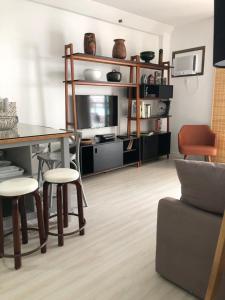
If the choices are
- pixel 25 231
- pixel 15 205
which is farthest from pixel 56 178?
pixel 25 231

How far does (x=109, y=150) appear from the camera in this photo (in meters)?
4.23

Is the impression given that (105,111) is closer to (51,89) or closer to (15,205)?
(51,89)

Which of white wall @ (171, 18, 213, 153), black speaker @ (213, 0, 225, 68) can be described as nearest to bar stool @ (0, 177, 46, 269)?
black speaker @ (213, 0, 225, 68)

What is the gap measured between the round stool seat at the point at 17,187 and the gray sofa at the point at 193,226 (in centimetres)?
89

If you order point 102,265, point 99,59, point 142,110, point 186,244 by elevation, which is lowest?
point 102,265

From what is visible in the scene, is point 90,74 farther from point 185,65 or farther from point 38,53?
point 185,65

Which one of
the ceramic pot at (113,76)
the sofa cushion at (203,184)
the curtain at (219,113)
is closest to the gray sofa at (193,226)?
the sofa cushion at (203,184)

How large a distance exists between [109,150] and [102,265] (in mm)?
2432

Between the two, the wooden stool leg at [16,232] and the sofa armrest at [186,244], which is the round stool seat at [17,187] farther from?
the sofa armrest at [186,244]

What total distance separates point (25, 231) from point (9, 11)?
2.77 m

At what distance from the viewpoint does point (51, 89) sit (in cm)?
391

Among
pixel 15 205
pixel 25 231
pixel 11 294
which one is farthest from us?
pixel 25 231

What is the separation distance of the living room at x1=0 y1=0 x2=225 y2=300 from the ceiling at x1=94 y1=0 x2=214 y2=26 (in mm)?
35

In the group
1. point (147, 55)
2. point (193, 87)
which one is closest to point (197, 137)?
point (193, 87)
